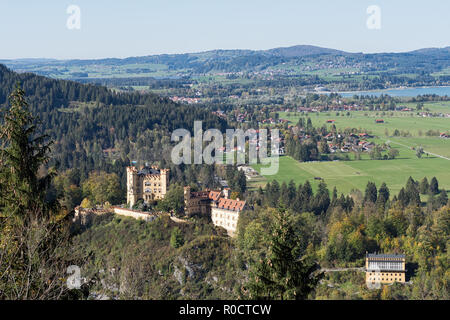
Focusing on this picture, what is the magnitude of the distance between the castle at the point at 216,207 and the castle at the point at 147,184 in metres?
2.25

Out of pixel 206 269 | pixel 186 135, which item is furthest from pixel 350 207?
pixel 186 135

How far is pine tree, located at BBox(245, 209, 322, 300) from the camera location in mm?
13242

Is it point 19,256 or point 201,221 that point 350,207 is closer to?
point 201,221

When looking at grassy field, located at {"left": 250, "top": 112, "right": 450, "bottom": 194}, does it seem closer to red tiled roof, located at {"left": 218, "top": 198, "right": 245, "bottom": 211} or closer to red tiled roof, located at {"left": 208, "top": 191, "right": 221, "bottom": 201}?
red tiled roof, located at {"left": 208, "top": 191, "right": 221, "bottom": 201}

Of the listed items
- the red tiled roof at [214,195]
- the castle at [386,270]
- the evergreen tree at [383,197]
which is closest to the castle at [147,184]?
the red tiled roof at [214,195]

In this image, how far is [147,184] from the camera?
3950 cm

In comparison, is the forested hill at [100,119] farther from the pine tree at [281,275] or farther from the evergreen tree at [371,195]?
the pine tree at [281,275]

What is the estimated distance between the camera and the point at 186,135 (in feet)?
286

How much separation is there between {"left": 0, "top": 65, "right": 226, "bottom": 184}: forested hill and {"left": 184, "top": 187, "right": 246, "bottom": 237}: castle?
113 feet

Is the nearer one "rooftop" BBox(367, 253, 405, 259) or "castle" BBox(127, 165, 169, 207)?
"rooftop" BBox(367, 253, 405, 259)

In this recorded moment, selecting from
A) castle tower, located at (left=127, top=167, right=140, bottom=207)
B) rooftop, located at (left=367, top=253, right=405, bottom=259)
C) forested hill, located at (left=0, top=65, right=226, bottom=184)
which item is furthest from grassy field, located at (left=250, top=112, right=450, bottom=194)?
rooftop, located at (left=367, top=253, right=405, bottom=259)

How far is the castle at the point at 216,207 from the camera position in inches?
1463
